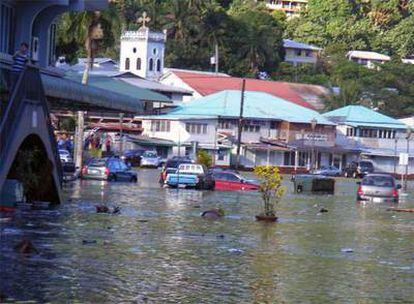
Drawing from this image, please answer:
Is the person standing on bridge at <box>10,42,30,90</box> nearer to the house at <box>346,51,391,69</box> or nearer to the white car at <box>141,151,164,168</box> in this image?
the white car at <box>141,151,164,168</box>

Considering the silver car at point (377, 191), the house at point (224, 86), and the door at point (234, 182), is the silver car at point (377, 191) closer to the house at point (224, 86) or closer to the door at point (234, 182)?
the door at point (234, 182)

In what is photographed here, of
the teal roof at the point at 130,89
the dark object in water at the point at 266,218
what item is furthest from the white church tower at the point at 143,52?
the dark object in water at the point at 266,218

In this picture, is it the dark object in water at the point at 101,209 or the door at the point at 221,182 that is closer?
the dark object in water at the point at 101,209

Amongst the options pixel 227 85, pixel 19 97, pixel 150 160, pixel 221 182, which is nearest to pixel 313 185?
pixel 221 182

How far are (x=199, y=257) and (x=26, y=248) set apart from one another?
3.24 m

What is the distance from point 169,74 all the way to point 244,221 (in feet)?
339

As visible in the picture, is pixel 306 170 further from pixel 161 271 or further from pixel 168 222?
pixel 161 271

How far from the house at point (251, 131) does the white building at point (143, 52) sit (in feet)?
63.4

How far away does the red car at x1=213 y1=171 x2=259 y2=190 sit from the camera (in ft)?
188

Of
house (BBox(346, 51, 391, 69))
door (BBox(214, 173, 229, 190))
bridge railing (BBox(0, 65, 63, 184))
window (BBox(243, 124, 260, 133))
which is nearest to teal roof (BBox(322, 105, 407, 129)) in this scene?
window (BBox(243, 124, 260, 133))

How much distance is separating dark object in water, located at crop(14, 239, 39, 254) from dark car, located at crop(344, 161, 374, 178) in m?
85.5

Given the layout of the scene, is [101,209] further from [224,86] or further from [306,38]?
[306,38]

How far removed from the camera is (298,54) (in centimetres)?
17225

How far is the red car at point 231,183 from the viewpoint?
5716 cm
